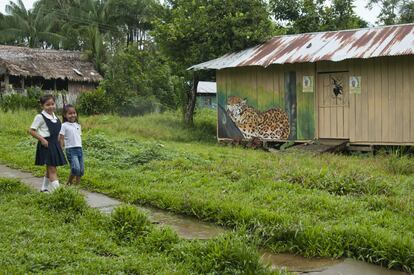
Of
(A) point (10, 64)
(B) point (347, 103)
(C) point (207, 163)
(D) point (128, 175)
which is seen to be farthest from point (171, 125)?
(A) point (10, 64)

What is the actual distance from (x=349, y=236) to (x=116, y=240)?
7.07 feet

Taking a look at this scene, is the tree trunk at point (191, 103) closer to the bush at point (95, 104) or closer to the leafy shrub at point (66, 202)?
the bush at point (95, 104)

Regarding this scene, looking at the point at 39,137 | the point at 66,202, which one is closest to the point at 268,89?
the point at 39,137

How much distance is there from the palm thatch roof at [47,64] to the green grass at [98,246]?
21.5 m

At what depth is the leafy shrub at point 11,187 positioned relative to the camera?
259 inches

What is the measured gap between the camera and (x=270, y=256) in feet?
13.9

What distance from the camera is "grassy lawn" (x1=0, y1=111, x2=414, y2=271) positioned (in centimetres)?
439

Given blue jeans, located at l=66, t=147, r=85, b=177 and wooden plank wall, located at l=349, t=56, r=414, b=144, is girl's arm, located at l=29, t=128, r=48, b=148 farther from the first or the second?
wooden plank wall, located at l=349, t=56, r=414, b=144

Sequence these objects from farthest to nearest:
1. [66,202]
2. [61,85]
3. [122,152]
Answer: [61,85], [122,152], [66,202]

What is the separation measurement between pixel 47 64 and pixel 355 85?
1957 cm

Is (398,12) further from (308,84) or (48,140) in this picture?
(48,140)

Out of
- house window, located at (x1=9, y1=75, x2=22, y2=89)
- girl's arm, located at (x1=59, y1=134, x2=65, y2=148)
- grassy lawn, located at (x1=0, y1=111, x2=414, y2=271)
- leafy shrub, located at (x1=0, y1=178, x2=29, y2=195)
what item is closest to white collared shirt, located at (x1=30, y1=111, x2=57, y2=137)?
girl's arm, located at (x1=59, y1=134, x2=65, y2=148)

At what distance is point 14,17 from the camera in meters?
38.5

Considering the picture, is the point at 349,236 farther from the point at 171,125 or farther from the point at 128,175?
the point at 171,125
